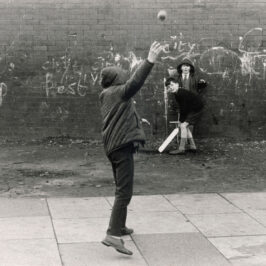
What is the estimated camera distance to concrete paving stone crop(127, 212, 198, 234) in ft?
22.7

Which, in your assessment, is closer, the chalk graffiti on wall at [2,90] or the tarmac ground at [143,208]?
the tarmac ground at [143,208]

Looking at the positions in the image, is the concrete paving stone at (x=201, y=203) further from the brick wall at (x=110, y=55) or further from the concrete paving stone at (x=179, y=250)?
the brick wall at (x=110, y=55)

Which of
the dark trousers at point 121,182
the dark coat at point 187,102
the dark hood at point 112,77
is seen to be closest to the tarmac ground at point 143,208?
the dark trousers at point 121,182

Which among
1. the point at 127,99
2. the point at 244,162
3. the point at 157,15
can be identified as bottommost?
the point at 244,162

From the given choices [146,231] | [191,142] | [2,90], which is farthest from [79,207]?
[2,90]

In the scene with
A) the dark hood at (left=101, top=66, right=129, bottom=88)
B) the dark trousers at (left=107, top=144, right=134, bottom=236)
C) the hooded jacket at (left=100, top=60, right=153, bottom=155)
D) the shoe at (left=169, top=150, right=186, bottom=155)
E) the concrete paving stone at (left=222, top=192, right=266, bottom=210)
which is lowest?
the shoe at (left=169, top=150, right=186, bottom=155)

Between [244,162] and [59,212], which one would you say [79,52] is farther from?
[59,212]

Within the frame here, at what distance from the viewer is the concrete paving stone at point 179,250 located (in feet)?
19.3

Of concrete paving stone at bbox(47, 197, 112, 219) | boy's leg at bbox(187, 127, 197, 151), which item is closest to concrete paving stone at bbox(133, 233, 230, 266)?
concrete paving stone at bbox(47, 197, 112, 219)

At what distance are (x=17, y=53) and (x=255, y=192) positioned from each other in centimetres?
620

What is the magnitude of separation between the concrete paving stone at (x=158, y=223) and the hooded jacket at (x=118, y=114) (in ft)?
3.94

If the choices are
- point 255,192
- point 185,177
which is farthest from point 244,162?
point 255,192

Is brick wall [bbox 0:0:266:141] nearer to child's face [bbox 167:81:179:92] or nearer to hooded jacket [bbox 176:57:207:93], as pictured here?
hooded jacket [bbox 176:57:207:93]

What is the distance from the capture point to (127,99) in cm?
612
